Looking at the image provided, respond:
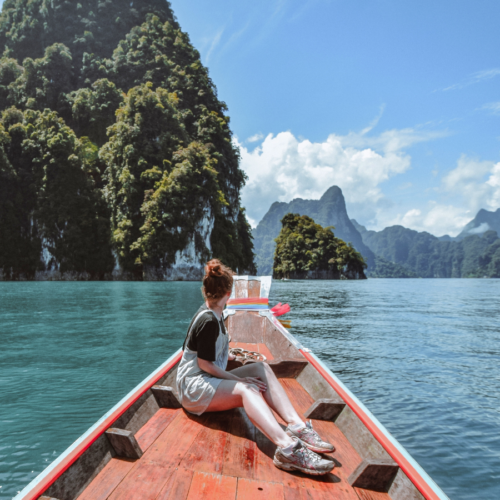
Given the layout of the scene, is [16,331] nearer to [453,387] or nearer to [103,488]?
[103,488]

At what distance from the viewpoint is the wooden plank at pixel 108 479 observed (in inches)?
72.6

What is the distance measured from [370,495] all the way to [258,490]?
0.60 metres

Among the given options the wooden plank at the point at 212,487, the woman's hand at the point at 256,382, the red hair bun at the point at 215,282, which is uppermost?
the red hair bun at the point at 215,282

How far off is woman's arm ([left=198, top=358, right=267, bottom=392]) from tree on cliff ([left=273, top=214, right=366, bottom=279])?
65.3 metres

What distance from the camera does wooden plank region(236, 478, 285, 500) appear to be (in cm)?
189

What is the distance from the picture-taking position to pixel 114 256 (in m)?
43.8

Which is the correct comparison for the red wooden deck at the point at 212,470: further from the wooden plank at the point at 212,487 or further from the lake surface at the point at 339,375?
the lake surface at the point at 339,375

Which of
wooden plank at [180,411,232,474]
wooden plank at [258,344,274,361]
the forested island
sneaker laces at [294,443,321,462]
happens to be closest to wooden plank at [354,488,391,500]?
sneaker laces at [294,443,321,462]

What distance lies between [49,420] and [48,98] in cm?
6035

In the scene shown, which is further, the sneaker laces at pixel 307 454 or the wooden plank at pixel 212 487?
the sneaker laces at pixel 307 454

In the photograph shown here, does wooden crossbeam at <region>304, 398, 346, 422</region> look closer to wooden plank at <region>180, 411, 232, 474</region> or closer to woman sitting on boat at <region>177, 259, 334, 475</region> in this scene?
woman sitting on boat at <region>177, 259, 334, 475</region>

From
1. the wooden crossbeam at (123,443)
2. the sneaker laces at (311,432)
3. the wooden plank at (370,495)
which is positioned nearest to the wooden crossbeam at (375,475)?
the wooden plank at (370,495)

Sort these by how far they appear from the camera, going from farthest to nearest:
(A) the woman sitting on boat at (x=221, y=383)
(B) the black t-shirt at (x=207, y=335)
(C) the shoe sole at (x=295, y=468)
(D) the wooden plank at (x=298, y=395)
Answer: (D) the wooden plank at (x=298, y=395) → (B) the black t-shirt at (x=207, y=335) → (A) the woman sitting on boat at (x=221, y=383) → (C) the shoe sole at (x=295, y=468)

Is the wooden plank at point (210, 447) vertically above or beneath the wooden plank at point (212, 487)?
beneath
